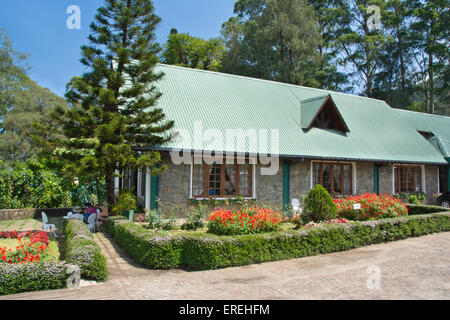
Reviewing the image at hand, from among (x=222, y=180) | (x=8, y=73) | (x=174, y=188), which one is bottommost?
(x=174, y=188)

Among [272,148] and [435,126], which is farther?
[435,126]

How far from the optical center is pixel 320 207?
33.4 feet

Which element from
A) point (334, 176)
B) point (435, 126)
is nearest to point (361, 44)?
point (435, 126)

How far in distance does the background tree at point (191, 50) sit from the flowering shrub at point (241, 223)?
91.6ft

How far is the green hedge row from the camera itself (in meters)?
6.59

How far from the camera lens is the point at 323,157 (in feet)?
43.5

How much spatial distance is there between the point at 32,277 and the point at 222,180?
25.0 ft

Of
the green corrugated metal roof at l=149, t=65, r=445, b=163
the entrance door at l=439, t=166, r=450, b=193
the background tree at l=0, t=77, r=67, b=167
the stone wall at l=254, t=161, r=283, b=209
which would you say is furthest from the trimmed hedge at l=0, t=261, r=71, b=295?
the background tree at l=0, t=77, r=67, b=167

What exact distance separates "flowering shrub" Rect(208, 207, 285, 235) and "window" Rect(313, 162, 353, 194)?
20.7 ft

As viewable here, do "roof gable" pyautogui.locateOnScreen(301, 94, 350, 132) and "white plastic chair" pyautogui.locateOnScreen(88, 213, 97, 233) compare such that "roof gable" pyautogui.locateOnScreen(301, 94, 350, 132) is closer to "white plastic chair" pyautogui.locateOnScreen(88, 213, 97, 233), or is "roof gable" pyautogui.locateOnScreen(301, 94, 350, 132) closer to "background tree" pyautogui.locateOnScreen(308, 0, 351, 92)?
"white plastic chair" pyautogui.locateOnScreen(88, 213, 97, 233)

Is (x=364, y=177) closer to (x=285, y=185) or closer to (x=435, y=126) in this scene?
(x=285, y=185)

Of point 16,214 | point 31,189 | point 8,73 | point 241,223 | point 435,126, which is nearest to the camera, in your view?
point 241,223
